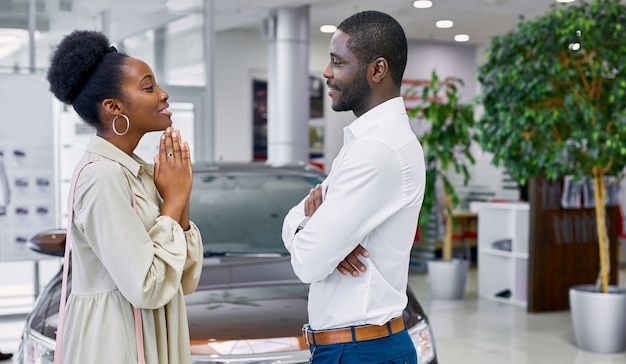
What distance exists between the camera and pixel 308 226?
1.63 m

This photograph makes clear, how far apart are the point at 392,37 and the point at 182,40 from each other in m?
6.01

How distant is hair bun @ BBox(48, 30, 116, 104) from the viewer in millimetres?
1665

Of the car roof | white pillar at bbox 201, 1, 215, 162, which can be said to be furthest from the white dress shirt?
white pillar at bbox 201, 1, 215, 162

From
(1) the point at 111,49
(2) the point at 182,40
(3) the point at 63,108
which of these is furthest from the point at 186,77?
(1) the point at 111,49

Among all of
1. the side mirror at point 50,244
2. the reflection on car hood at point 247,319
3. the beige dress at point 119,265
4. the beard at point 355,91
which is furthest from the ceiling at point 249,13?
the beard at point 355,91

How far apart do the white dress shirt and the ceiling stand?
5.60 meters

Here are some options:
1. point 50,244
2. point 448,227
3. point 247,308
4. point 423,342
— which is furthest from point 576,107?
point 50,244

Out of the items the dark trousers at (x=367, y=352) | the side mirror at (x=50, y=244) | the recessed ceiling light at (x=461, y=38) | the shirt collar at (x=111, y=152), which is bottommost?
the dark trousers at (x=367, y=352)

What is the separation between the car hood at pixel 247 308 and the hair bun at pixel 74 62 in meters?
1.10

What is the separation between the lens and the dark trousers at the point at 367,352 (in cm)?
166

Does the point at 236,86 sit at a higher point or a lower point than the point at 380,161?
higher

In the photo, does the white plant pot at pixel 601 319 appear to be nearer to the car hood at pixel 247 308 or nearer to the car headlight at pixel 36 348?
the car hood at pixel 247 308

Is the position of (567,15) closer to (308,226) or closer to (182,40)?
(182,40)

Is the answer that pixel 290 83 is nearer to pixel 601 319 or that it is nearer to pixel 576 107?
pixel 576 107
